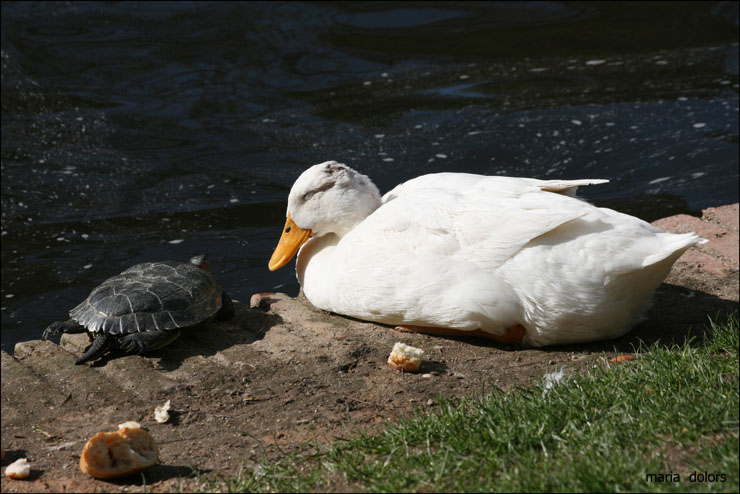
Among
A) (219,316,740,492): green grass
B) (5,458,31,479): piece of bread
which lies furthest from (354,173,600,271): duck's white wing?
(5,458,31,479): piece of bread

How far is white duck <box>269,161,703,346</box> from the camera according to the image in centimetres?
398

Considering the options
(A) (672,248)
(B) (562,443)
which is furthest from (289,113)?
(B) (562,443)

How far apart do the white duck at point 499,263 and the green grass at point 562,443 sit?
67cm

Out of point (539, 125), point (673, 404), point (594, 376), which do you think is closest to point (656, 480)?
point (673, 404)

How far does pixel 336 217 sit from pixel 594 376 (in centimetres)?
208

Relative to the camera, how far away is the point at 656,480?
2557mm

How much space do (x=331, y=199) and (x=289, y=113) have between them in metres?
5.19

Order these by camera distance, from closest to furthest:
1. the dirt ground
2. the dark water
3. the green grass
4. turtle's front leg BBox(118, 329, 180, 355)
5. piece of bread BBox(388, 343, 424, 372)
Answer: the green grass → the dirt ground → piece of bread BBox(388, 343, 424, 372) → turtle's front leg BBox(118, 329, 180, 355) → the dark water

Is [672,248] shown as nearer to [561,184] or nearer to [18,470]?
[561,184]

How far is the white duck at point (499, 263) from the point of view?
13.1 feet

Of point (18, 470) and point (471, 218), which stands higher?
point (471, 218)

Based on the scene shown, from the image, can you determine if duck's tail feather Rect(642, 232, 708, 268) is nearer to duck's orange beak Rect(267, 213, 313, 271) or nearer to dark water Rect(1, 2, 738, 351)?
duck's orange beak Rect(267, 213, 313, 271)

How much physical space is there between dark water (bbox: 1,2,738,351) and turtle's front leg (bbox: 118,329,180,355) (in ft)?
5.69

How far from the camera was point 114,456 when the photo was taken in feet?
9.71
